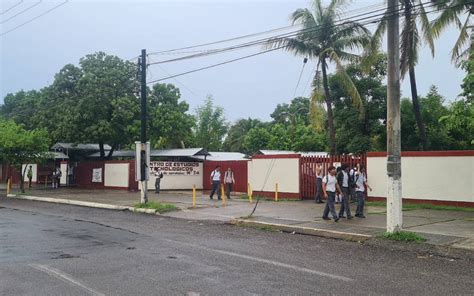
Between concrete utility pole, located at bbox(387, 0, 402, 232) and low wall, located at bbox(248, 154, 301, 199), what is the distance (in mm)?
10856

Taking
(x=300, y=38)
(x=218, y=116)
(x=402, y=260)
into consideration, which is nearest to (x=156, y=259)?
(x=402, y=260)

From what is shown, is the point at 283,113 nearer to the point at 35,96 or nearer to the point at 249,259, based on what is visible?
the point at 35,96

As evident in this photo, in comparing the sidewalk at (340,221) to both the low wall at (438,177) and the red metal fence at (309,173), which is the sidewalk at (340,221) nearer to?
the low wall at (438,177)

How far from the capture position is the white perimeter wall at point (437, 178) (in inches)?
688

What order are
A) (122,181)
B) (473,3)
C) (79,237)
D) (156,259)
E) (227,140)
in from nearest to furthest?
1. (156,259)
2. (79,237)
3. (473,3)
4. (122,181)
5. (227,140)

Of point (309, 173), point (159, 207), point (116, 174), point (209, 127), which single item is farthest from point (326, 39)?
point (209, 127)

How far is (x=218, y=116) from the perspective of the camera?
194 ft

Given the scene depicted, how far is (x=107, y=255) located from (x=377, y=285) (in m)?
5.07

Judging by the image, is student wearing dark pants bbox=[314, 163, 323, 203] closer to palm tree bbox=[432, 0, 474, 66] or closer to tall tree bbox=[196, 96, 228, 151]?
palm tree bbox=[432, 0, 474, 66]

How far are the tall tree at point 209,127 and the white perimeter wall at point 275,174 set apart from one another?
31.0 metres

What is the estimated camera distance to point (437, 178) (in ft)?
59.7

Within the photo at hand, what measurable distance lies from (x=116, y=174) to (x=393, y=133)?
24537 mm

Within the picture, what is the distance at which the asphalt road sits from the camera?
690 centimetres

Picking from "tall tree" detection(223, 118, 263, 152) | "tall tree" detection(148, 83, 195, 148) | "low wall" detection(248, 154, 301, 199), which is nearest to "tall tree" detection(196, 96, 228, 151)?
"tall tree" detection(223, 118, 263, 152)
